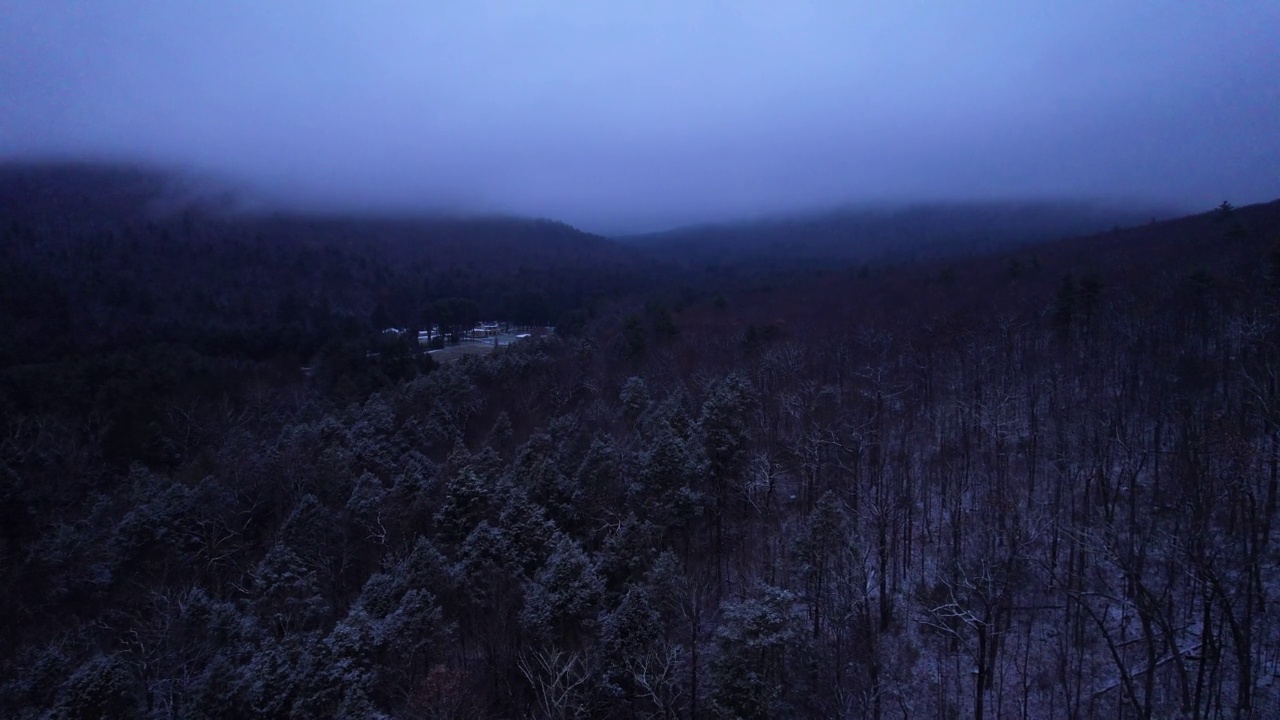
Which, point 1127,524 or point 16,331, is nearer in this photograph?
point 1127,524

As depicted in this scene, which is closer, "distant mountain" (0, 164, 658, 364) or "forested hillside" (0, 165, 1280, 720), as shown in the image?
"forested hillside" (0, 165, 1280, 720)

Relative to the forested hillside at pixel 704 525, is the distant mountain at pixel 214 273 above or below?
above

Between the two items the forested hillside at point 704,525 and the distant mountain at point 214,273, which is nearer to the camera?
the forested hillside at point 704,525

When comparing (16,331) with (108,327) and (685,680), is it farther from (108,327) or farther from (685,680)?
(685,680)

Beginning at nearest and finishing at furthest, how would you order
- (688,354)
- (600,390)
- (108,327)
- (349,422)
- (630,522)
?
(630,522) → (349,422) → (600,390) → (688,354) → (108,327)

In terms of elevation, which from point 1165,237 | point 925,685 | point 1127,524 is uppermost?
point 1165,237

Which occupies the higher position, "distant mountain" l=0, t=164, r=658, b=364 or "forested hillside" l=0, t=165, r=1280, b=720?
"distant mountain" l=0, t=164, r=658, b=364

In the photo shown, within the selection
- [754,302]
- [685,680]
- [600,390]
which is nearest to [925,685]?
[685,680]

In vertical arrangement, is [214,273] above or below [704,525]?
above
